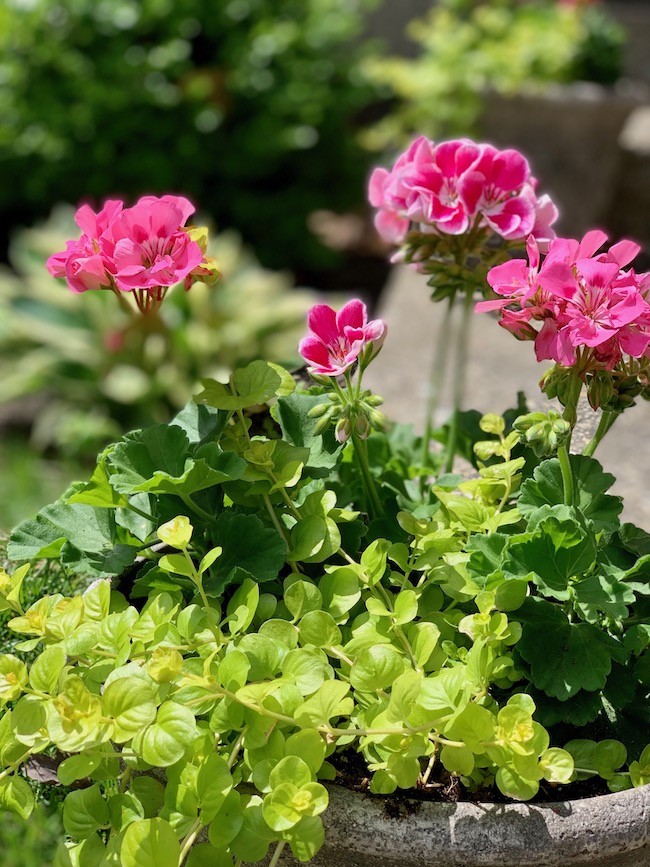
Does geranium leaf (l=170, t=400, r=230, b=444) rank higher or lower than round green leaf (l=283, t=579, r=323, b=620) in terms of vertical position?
higher

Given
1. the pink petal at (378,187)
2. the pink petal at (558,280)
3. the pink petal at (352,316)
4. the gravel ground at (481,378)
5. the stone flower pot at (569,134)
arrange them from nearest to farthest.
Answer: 1. the pink petal at (558,280)
2. the pink petal at (352,316)
3. the pink petal at (378,187)
4. the gravel ground at (481,378)
5. the stone flower pot at (569,134)

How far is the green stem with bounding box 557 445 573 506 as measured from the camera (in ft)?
2.88

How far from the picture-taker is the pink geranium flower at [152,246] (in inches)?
33.8

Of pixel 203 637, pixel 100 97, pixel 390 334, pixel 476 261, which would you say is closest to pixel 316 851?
pixel 203 637

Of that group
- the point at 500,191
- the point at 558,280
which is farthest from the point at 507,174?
the point at 558,280

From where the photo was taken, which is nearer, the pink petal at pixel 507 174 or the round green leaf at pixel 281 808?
the round green leaf at pixel 281 808

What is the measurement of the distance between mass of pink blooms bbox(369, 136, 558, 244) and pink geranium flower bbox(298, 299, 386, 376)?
0.64ft

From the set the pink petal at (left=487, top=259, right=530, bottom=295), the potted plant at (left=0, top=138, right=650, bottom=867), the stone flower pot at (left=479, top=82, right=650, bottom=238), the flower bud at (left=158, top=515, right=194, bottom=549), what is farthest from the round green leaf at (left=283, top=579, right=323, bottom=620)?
the stone flower pot at (left=479, top=82, right=650, bottom=238)

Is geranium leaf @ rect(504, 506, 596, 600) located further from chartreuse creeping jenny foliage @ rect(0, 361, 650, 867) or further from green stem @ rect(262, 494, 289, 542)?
green stem @ rect(262, 494, 289, 542)

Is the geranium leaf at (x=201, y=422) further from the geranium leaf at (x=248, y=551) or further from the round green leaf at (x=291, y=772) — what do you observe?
the round green leaf at (x=291, y=772)

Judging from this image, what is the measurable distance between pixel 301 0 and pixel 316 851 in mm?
3897

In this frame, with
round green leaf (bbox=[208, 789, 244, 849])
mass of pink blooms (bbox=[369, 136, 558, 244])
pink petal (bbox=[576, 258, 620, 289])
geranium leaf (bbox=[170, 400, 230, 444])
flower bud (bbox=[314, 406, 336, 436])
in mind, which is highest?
pink petal (bbox=[576, 258, 620, 289])

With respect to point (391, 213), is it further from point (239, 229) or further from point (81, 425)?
point (239, 229)

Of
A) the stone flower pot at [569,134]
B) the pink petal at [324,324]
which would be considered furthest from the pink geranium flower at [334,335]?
the stone flower pot at [569,134]
